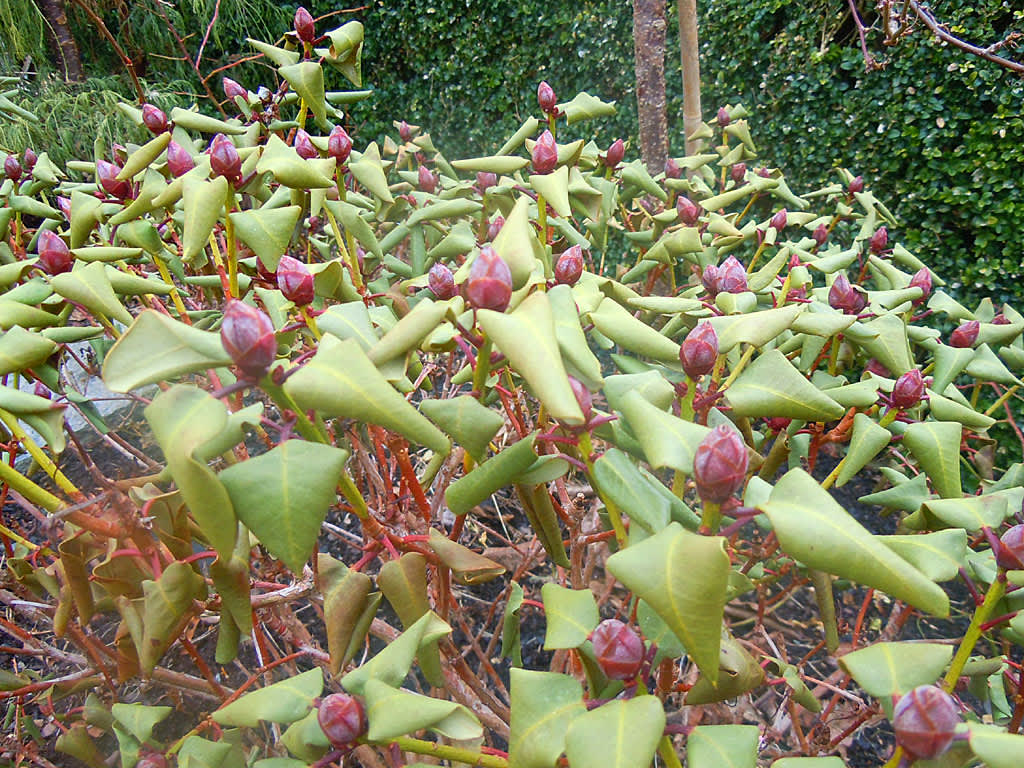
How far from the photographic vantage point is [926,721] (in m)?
0.55

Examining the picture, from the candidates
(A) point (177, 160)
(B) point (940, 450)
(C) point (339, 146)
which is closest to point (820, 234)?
(B) point (940, 450)

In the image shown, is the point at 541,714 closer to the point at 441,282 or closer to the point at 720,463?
the point at 720,463

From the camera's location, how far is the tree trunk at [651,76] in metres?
2.52

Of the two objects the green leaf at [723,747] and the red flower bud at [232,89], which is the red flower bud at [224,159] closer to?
the red flower bud at [232,89]

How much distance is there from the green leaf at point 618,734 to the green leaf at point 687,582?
0.26 feet

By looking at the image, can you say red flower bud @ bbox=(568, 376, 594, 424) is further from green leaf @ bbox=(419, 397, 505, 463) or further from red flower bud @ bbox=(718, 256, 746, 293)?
red flower bud @ bbox=(718, 256, 746, 293)

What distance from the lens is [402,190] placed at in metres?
2.02

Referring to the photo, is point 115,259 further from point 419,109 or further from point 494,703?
point 419,109

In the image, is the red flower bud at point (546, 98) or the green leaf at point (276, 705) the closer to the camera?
the green leaf at point (276, 705)

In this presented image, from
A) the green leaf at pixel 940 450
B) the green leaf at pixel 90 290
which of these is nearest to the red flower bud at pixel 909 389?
the green leaf at pixel 940 450

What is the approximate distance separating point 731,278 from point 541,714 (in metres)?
0.70

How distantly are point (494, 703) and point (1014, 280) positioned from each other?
9.86 ft

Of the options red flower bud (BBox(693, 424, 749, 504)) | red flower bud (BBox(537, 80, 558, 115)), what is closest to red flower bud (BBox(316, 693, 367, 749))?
red flower bud (BBox(693, 424, 749, 504))

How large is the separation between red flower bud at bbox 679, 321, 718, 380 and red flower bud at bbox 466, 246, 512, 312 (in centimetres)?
21
